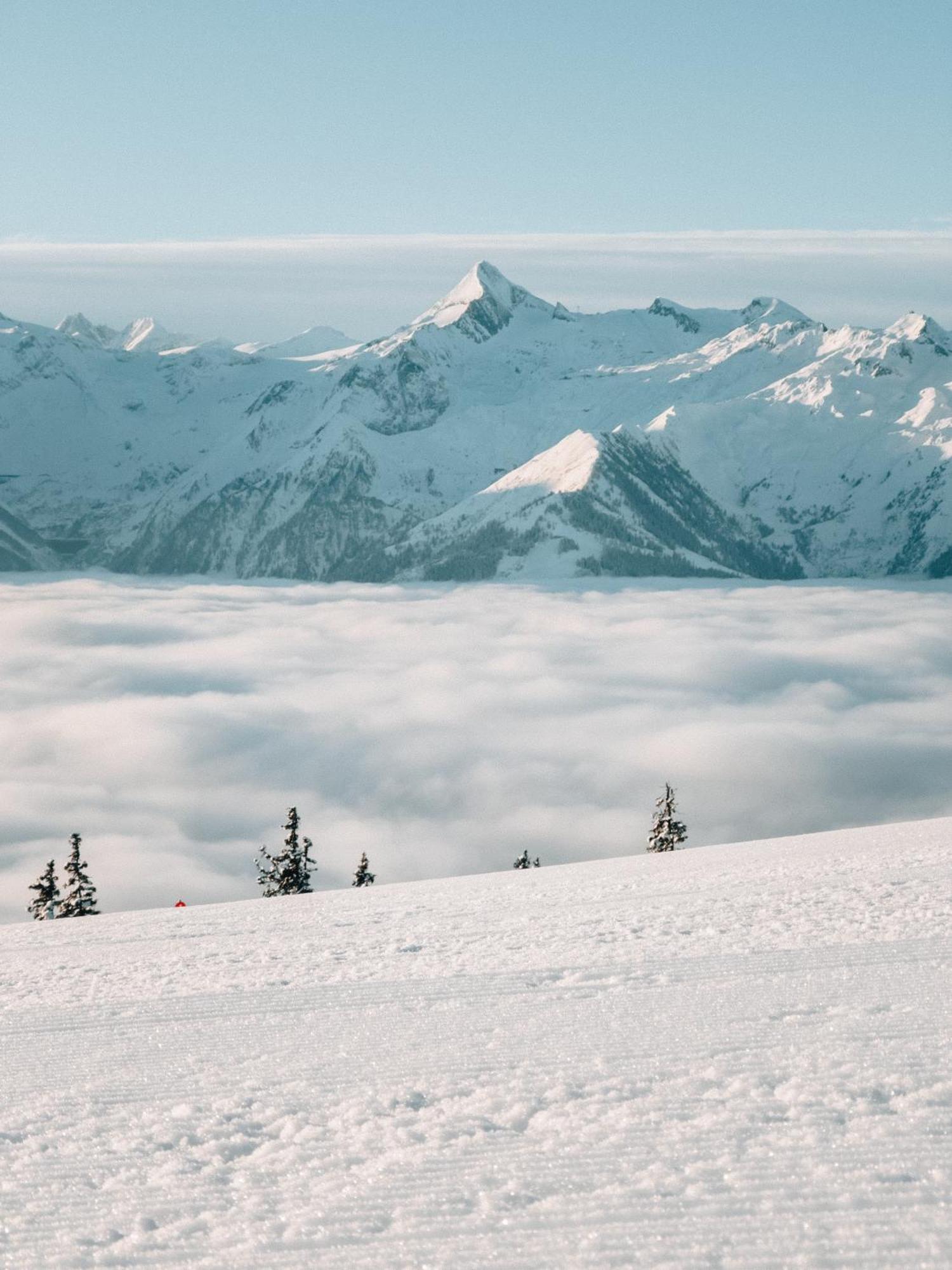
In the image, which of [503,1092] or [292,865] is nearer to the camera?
[503,1092]

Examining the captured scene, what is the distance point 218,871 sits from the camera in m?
152

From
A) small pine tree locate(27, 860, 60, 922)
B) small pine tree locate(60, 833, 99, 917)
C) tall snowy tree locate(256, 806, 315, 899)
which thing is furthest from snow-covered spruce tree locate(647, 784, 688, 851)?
small pine tree locate(27, 860, 60, 922)

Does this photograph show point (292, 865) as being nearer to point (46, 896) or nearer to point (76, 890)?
point (76, 890)

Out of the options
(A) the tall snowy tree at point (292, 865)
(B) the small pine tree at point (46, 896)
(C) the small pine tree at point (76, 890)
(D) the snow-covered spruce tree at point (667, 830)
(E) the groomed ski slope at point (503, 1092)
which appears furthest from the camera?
(D) the snow-covered spruce tree at point (667, 830)

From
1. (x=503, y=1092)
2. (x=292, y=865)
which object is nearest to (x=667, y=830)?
(x=292, y=865)

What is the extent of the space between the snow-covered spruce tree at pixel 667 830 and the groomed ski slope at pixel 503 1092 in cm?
3072

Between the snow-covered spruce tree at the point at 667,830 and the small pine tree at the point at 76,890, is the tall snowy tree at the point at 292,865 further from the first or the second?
the snow-covered spruce tree at the point at 667,830

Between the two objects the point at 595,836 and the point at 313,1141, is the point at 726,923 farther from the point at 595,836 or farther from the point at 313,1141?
the point at 595,836

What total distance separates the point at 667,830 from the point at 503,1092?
40.2 meters

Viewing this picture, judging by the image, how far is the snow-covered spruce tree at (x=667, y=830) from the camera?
51.8 metres

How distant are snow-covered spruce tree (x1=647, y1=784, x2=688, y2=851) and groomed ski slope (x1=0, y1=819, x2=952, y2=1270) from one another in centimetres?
3072

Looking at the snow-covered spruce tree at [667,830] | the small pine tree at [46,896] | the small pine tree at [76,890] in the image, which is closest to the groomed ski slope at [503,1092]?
the small pine tree at [76,890]

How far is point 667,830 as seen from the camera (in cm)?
5209

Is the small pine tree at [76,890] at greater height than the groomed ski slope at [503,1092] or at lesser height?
greater
